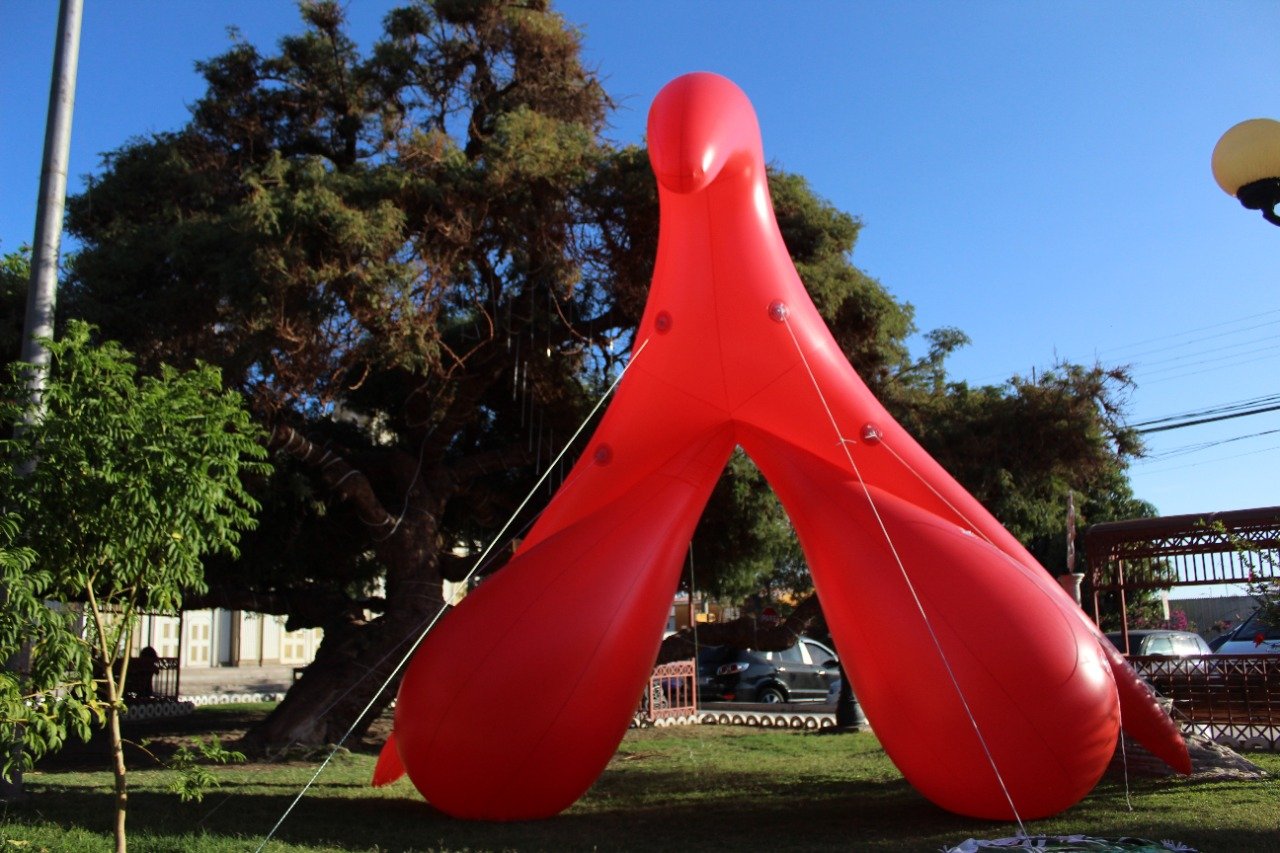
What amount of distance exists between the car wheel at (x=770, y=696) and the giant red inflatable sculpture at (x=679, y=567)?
45.1 ft

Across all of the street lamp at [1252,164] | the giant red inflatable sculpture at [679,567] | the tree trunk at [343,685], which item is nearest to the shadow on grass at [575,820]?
the giant red inflatable sculpture at [679,567]

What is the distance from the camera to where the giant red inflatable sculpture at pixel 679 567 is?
7441mm

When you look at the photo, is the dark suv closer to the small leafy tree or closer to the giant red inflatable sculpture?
the giant red inflatable sculpture

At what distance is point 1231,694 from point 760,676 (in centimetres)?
1080

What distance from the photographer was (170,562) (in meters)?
6.62

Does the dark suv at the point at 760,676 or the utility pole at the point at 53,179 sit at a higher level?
the utility pole at the point at 53,179

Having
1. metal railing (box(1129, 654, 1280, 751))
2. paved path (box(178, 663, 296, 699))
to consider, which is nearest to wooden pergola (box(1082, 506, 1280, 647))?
metal railing (box(1129, 654, 1280, 751))

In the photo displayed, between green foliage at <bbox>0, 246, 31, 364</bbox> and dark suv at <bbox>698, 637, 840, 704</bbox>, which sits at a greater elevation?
green foliage at <bbox>0, 246, 31, 364</bbox>

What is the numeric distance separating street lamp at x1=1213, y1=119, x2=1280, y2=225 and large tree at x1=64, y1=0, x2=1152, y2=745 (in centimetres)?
808

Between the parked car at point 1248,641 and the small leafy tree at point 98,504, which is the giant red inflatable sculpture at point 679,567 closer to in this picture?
the small leafy tree at point 98,504

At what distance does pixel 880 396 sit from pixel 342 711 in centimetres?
889

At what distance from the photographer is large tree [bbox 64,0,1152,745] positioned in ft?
42.0

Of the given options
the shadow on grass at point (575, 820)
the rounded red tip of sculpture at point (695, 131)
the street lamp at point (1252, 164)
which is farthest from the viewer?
the rounded red tip of sculpture at point (695, 131)

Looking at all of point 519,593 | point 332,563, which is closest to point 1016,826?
point 519,593
